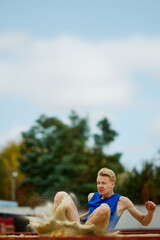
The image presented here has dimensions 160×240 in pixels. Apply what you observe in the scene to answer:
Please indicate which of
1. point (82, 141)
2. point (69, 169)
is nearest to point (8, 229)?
point (69, 169)

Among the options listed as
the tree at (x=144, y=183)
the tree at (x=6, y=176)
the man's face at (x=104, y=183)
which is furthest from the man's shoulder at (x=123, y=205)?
the tree at (x=6, y=176)

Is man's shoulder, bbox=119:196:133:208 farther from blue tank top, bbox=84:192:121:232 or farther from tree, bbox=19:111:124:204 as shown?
tree, bbox=19:111:124:204

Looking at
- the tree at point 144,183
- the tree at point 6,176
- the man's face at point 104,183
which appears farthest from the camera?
the tree at point 6,176

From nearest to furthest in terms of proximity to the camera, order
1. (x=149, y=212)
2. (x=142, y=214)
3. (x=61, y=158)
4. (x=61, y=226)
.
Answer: (x=61, y=226) < (x=149, y=212) < (x=142, y=214) < (x=61, y=158)

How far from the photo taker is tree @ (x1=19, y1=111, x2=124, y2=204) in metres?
48.7

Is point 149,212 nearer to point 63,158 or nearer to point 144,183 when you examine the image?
point 144,183

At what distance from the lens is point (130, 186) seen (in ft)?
122

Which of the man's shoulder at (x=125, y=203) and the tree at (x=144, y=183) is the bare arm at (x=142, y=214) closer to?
the man's shoulder at (x=125, y=203)

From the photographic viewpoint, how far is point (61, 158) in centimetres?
5116

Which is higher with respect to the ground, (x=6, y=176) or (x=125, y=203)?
(x=6, y=176)

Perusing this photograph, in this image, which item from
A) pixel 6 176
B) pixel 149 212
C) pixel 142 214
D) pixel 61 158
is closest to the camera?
pixel 149 212

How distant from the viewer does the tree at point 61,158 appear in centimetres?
4866

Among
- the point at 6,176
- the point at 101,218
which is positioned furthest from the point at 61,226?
the point at 6,176

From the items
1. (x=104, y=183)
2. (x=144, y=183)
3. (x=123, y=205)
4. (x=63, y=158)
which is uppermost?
(x=63, y=158)
